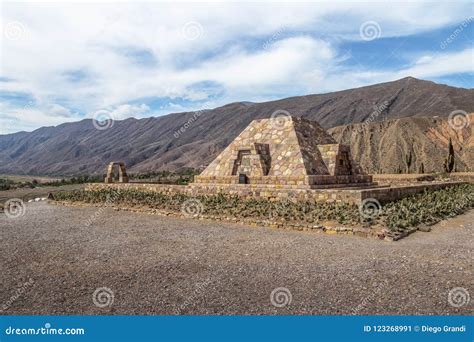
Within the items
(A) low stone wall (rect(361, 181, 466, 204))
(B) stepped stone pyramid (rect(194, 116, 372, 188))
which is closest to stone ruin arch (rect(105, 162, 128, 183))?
(B) stepped stone pyramid (rect(194, 116, 372, 188))

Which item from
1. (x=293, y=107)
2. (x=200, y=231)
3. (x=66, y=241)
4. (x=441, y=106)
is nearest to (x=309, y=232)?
(x=200, y=231)

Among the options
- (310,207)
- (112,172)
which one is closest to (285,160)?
(310,207)

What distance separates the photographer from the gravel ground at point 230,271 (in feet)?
16.7

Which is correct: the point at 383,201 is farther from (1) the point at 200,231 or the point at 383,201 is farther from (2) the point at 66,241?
(2) the point at 66,241

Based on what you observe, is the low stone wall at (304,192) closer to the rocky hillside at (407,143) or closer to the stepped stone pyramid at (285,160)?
the stepped stone pyramid at (285,160)

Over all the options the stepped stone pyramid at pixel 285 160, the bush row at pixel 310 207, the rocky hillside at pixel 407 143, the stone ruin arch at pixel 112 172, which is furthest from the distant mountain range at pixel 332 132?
the bush row at pixel 310 207

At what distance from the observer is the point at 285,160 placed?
15414 millimetres

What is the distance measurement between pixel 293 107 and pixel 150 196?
350 ft

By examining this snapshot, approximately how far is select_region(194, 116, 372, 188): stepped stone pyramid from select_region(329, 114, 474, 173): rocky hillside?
129 ft

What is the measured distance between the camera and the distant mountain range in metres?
59.7

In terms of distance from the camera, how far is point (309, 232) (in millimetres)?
10102

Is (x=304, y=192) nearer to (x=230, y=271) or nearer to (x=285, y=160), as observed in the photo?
(x=285, y=160)

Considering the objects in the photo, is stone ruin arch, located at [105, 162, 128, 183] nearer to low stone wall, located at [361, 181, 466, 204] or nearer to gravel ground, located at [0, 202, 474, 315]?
gravel ground, located at [0, 202, 474, 315]

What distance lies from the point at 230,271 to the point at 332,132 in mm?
65879
